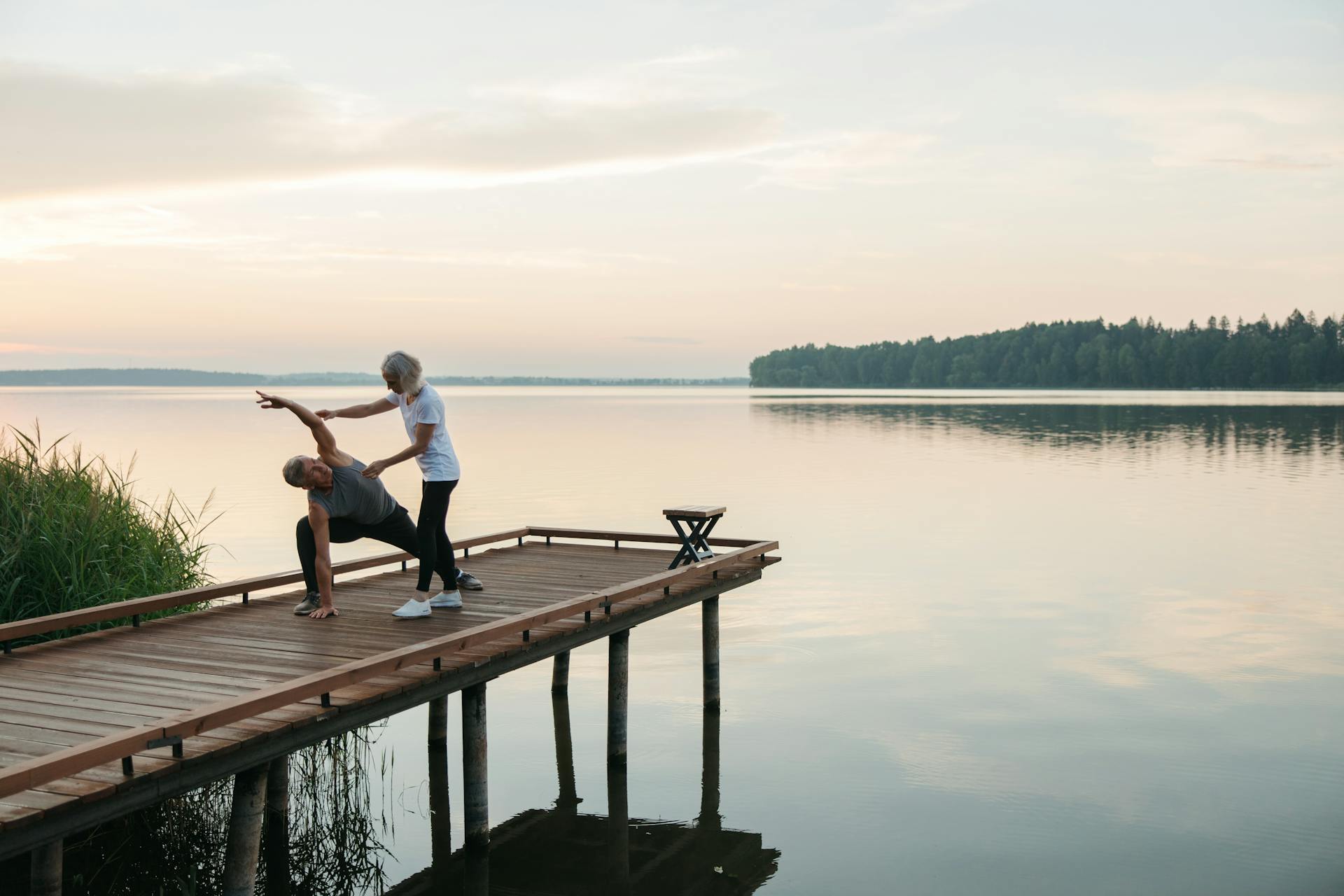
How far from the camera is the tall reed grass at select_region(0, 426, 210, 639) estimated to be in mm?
10195

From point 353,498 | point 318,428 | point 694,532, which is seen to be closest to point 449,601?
point 353,498

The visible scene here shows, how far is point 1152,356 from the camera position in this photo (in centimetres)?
16888

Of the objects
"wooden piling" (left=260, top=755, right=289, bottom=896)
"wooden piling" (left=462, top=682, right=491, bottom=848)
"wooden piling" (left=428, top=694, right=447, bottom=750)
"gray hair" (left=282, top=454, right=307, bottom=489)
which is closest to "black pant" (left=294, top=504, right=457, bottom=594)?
"gray hair" (left=282, top=454, right=307, bottom=489)

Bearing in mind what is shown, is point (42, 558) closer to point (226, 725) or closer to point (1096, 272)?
point (226, 725)

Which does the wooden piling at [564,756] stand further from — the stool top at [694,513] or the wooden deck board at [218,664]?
the stool top at [694,513]

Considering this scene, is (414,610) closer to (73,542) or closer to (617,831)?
(617,831)

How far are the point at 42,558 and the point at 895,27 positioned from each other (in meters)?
31.7

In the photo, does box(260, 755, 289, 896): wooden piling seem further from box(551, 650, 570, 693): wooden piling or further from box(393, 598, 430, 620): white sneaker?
box(551, 650, 570, 693): wooden piling

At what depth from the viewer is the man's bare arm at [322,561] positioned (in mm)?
8695

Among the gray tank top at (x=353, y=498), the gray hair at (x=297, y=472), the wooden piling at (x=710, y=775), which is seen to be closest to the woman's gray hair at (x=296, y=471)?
the gray hair at (x=297, y=472)

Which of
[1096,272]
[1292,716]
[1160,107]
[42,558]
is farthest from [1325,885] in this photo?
[1096,272]

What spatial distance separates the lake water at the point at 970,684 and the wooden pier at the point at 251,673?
5.94 ft

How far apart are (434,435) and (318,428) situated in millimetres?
958

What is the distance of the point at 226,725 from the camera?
601 centimetres
